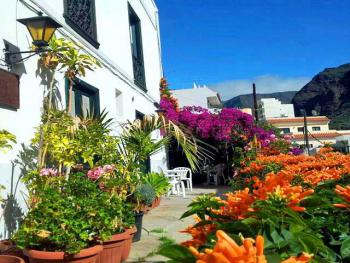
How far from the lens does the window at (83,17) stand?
6926 mm

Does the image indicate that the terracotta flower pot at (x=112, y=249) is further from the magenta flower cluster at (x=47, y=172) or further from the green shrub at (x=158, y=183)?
the green shrub at (x=158, y=183)

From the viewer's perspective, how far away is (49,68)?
18.9ft

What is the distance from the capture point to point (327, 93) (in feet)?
392

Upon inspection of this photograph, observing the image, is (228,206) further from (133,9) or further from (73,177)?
(133,9)

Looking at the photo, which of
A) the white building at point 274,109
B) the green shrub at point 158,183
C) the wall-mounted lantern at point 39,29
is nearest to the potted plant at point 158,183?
the green shrub at point 158,183

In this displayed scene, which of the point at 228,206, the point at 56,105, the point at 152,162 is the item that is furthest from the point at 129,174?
the point at 152,162

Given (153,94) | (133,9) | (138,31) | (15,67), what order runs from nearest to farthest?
(15,67) < (133,9) < (138,31) < (153,94)

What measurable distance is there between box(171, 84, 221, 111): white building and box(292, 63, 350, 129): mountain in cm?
8073

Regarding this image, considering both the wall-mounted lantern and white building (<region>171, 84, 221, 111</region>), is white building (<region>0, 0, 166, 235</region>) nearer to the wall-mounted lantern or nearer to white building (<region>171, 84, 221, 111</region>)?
the wall-mounted lantern

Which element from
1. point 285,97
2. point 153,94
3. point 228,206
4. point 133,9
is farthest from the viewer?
point 285,97

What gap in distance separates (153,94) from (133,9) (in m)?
3.07

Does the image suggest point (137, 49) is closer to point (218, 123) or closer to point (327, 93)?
point (218, 123)

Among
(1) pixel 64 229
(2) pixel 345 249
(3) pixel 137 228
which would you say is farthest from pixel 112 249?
(2) pixel 345 249

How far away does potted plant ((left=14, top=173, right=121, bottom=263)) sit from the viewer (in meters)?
3.69
